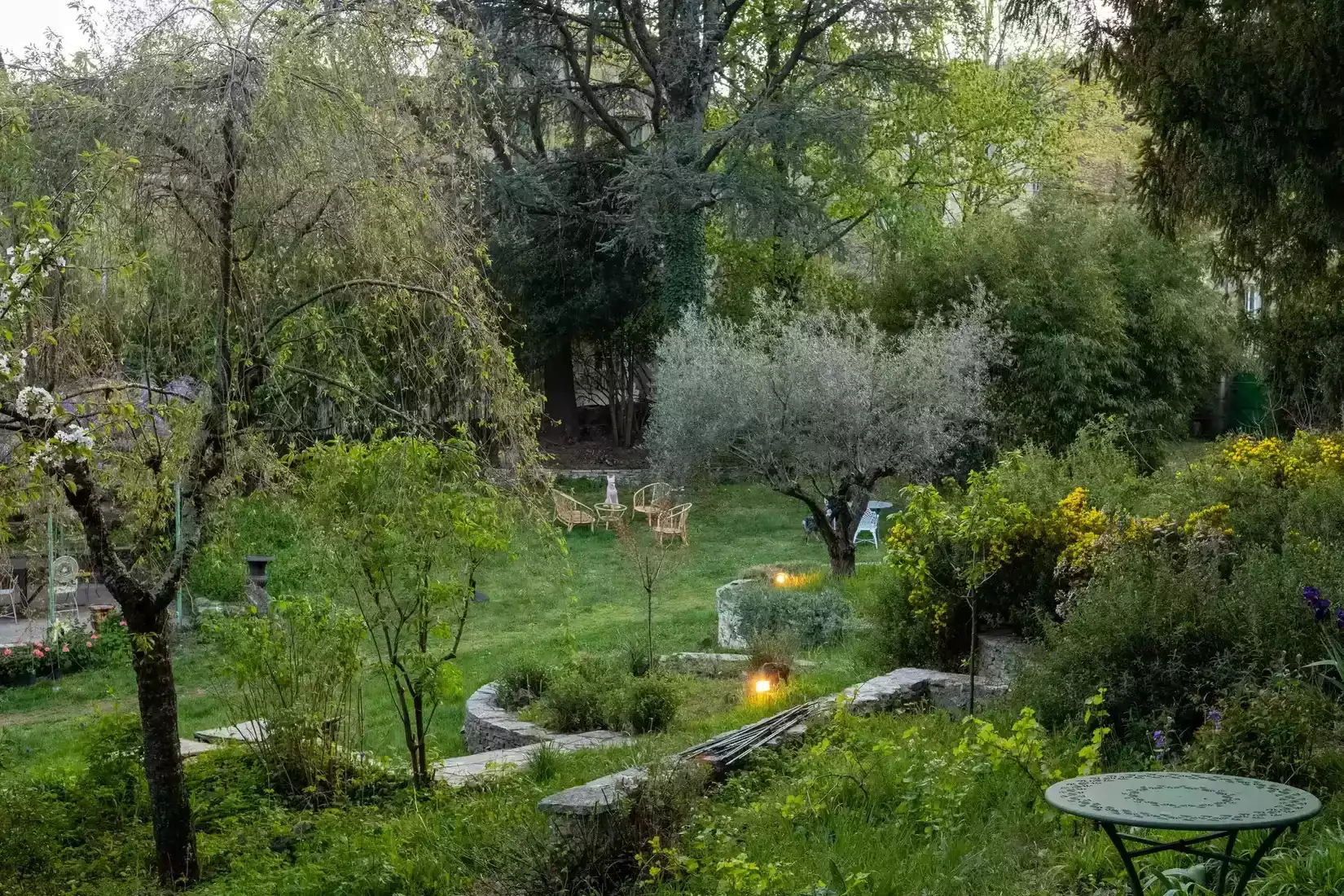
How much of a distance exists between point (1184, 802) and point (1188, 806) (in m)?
0.05

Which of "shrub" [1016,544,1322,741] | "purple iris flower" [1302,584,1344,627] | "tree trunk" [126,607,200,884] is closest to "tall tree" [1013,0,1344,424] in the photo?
"shrub" [1016,544,1322,741]

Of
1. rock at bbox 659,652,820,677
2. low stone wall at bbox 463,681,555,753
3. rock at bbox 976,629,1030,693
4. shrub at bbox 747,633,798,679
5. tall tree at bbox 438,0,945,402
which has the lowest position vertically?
low stone wall at bbox 463,681,555,753

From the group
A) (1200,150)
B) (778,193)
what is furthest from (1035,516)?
(778,193)

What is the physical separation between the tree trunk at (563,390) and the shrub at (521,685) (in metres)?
13.9

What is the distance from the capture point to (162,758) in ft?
18.6

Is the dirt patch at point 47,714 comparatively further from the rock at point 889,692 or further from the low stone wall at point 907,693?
the rock at point 889,692

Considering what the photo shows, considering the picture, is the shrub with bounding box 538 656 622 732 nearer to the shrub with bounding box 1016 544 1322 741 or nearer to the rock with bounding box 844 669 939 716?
the rock with bounding box 844 669 939 716

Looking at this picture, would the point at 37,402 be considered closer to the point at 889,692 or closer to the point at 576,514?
the point at 889,692

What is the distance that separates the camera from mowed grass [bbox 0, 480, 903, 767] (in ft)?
26.5

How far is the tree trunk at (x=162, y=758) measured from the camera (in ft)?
18.5

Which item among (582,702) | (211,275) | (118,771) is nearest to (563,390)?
(582,702)

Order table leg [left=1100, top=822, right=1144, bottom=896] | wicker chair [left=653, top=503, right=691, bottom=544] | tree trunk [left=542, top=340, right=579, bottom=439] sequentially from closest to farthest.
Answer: table leg [left=1100, top=822, right=1144, bottom=896]
wicker chair [left=653, top=503, right=691, bottom=544]
tree trunk [left=542, top=340, right=579, bottom=439]

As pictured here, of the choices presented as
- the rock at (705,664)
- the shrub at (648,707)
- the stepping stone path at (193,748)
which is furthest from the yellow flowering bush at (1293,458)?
the stepping stone path at (193,748)

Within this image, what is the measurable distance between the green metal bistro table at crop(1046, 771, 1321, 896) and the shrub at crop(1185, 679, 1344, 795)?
1266 millimetres
